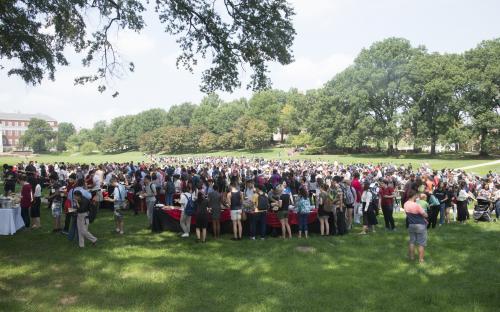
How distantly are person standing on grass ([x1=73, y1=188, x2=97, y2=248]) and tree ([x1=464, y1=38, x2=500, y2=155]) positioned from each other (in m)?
53.1

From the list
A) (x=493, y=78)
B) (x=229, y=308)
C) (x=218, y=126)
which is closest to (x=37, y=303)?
(x=229, y=308)

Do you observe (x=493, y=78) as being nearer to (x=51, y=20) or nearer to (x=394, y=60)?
(x=394, y=60)

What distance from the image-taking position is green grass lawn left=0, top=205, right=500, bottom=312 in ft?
22.9

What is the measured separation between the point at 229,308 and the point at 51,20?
12.3 m

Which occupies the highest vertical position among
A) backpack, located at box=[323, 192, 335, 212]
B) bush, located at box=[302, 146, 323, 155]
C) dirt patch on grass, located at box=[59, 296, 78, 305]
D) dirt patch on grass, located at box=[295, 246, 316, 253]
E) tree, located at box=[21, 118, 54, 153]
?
tree, located at box=[21, 118, 54, 153]

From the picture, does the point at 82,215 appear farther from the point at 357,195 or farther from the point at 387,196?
the point at 357,195

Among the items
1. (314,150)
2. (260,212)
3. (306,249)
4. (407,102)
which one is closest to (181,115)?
(314,150)

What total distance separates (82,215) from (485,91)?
54664 millimetres

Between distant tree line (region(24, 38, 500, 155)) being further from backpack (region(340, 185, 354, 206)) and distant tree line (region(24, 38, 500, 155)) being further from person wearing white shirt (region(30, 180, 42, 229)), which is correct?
person wearing white shirt (region(30, 180, 42, 229))

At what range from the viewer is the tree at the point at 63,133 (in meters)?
133

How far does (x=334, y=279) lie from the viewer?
815cm

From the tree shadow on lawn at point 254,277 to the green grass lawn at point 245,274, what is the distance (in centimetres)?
2

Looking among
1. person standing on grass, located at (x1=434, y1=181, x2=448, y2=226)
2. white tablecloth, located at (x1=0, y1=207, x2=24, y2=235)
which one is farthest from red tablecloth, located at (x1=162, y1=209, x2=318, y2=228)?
person standing on grass, located at (x1=434, y1=181, x2=448, y2=226)

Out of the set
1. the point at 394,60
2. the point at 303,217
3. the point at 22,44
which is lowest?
the point at 303,217
